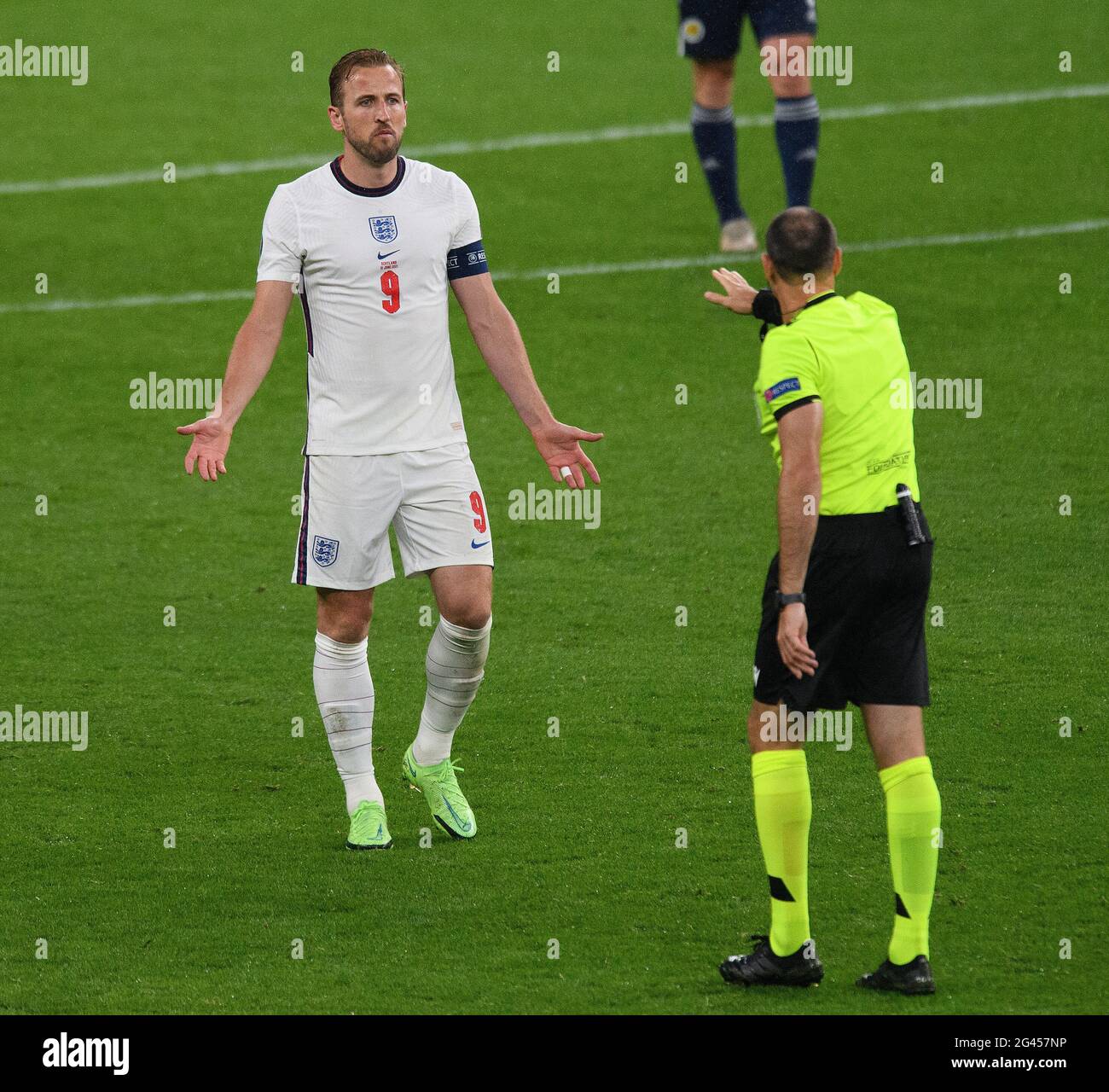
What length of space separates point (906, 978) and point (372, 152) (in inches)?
107

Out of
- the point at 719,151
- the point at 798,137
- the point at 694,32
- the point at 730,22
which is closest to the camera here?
the point at 798,137

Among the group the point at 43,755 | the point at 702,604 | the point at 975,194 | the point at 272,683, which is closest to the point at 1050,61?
the point at 975,194

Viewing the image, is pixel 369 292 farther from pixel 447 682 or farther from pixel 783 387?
pixel 783 387

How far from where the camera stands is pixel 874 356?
4551mm

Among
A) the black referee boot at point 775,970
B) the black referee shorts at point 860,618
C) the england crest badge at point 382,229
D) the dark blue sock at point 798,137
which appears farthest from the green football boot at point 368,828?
the dark blue sock at point 798,137

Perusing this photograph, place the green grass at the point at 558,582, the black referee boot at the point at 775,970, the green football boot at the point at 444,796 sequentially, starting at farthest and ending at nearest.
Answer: the green football boot at the point at 444,796 → the green grass at the point at 558,582 → the black referee boot at the point at 775,970

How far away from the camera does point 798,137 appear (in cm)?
1064

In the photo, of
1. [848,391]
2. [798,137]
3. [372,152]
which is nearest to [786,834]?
[848,391]

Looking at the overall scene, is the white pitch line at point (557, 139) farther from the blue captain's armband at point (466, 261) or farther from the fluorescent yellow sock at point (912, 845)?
the fluorescent yellow sock at point (912, 845)

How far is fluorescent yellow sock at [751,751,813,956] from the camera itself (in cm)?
461

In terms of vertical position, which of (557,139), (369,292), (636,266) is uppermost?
(557,139)

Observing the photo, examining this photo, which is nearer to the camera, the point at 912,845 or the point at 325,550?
the point at 912,845

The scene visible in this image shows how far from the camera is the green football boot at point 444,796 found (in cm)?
577

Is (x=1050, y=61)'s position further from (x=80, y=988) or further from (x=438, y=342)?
(x=80, y=988)
